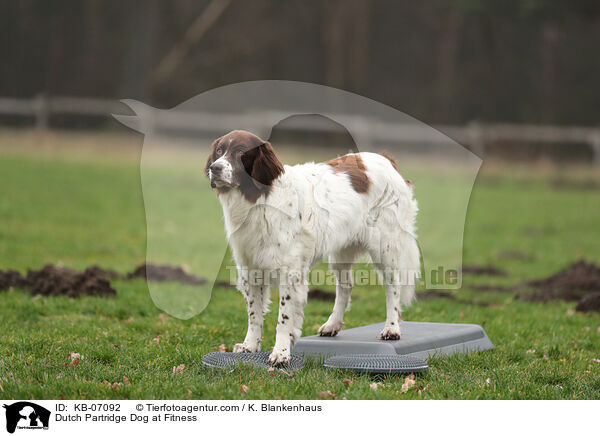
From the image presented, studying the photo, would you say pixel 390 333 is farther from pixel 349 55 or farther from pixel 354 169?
pixel 349 55

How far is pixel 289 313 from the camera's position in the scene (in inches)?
211

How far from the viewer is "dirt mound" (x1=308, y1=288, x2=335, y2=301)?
851 centimetres

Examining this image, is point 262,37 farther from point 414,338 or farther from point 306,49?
point 414,338

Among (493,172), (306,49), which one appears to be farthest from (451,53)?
(493,172)

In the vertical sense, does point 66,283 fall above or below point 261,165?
below

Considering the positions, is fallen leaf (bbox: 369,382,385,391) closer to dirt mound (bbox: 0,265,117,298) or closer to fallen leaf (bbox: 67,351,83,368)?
fallen leaf (bbox: 67,351,83,368)

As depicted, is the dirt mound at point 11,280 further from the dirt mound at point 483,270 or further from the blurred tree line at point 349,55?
the blurred tree line at point 349,55

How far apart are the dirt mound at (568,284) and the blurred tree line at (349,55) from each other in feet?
65.8

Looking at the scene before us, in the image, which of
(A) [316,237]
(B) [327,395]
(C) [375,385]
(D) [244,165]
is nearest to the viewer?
(B) [327,395]

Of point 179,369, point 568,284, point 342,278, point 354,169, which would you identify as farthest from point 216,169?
point 568,284

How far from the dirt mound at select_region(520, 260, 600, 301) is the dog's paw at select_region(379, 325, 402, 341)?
3.43 metres
